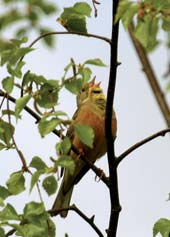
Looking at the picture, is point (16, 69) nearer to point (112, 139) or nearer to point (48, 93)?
point (48, 93)

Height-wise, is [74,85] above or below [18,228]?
above

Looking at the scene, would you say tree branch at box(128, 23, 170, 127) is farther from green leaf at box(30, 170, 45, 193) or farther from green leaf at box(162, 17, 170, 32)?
green leaf at box(30, 170, 45, 193)

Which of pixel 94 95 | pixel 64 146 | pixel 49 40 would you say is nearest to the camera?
pixel 64 146

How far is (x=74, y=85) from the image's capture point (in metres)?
3.21

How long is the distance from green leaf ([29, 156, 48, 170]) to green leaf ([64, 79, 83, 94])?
14.1 inches

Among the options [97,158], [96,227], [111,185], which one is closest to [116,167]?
[111,185]

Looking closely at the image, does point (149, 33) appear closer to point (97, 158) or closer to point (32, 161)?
point (32, 161)

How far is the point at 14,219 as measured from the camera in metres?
3.18

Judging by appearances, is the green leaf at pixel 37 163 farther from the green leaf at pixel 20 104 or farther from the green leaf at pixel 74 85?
the green leaf at pixel 74 85

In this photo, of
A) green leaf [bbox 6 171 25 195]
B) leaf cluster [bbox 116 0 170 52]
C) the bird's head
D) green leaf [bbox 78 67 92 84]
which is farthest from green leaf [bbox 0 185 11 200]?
the bird's head

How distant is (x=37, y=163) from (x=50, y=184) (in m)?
0.12

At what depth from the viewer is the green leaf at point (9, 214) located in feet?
10.4

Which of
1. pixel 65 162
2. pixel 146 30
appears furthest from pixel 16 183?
pixel 146 30

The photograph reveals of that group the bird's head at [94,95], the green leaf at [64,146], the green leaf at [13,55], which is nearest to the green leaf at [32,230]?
the green leaf at [64,146]
